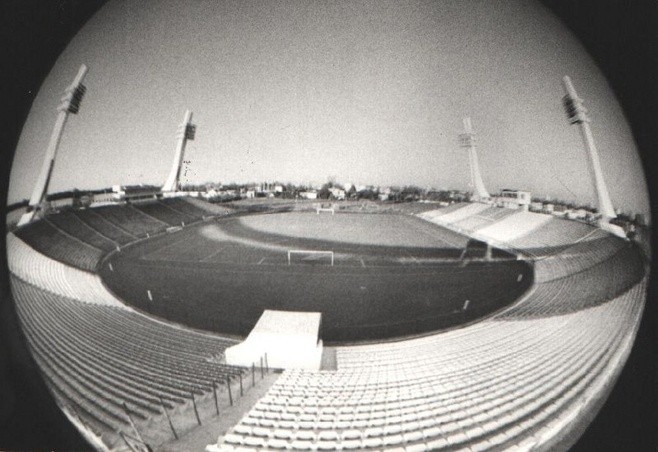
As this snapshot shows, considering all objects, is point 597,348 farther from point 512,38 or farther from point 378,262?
point 378,262

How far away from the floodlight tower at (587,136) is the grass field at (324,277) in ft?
9.56

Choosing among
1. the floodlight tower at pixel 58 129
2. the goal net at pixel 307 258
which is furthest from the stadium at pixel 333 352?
the goal net at pixel 307 258

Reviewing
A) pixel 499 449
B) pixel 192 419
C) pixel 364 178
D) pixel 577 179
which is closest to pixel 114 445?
pixel 192 419

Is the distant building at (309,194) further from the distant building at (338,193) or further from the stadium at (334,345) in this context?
the distant building at (338,193)

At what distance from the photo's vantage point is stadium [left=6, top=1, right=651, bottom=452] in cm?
309

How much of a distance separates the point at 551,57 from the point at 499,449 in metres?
4.34

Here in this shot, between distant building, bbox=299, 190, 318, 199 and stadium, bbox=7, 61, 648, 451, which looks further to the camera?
distant building, bbox=299, 190, 318, 199

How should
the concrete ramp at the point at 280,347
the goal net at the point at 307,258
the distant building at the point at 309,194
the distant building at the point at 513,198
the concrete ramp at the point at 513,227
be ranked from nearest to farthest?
the concrete ramp at the point at 280,347, the distant building at the point at 513,198, the concrete ramp at the point at 513,227, the distant building at the point at 309,194, the goal net at the point at 307,258

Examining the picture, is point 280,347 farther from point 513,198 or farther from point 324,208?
point 513,198

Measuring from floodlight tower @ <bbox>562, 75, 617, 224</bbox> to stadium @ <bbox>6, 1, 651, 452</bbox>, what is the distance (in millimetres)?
Answer: 17

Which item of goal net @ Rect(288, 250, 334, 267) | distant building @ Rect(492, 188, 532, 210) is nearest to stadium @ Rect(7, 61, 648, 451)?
distant building @ Rect(492, 188, 532, 210)

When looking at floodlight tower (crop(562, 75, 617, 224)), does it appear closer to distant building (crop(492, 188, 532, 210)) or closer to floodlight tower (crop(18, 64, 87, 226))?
distant building (crop(492, 188, 532, 210))

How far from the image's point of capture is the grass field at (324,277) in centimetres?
766

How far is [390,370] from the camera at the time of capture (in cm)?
502
